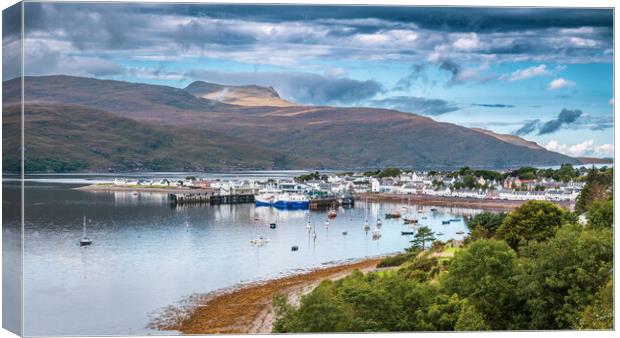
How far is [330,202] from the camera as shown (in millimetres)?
20281

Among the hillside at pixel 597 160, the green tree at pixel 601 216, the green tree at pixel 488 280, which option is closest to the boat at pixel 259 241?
the hillside at pixel 597 160

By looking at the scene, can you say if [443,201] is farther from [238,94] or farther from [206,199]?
[238,94]

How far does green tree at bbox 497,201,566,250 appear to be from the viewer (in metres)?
7.75

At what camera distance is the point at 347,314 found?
209 inches

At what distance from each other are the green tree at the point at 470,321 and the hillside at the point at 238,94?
183 inches

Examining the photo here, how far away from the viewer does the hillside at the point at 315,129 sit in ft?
35.4

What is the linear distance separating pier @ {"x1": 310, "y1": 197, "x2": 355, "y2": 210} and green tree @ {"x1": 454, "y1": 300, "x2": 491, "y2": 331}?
1448 centimetres

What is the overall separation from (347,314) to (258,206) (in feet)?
49.6

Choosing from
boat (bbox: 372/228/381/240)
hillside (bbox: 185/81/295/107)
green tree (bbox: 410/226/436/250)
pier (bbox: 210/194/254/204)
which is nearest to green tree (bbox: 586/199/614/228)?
hillside (bbox: 185/81/295/107)

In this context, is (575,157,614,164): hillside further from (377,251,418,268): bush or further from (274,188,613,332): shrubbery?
(377,251,418,268): bush

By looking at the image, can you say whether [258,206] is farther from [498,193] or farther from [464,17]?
[464,17]

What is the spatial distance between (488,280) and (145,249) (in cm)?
615

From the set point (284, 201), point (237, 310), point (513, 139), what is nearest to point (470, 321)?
point (237, 310)

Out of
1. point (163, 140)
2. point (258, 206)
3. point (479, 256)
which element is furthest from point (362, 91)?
point (258, 206)
